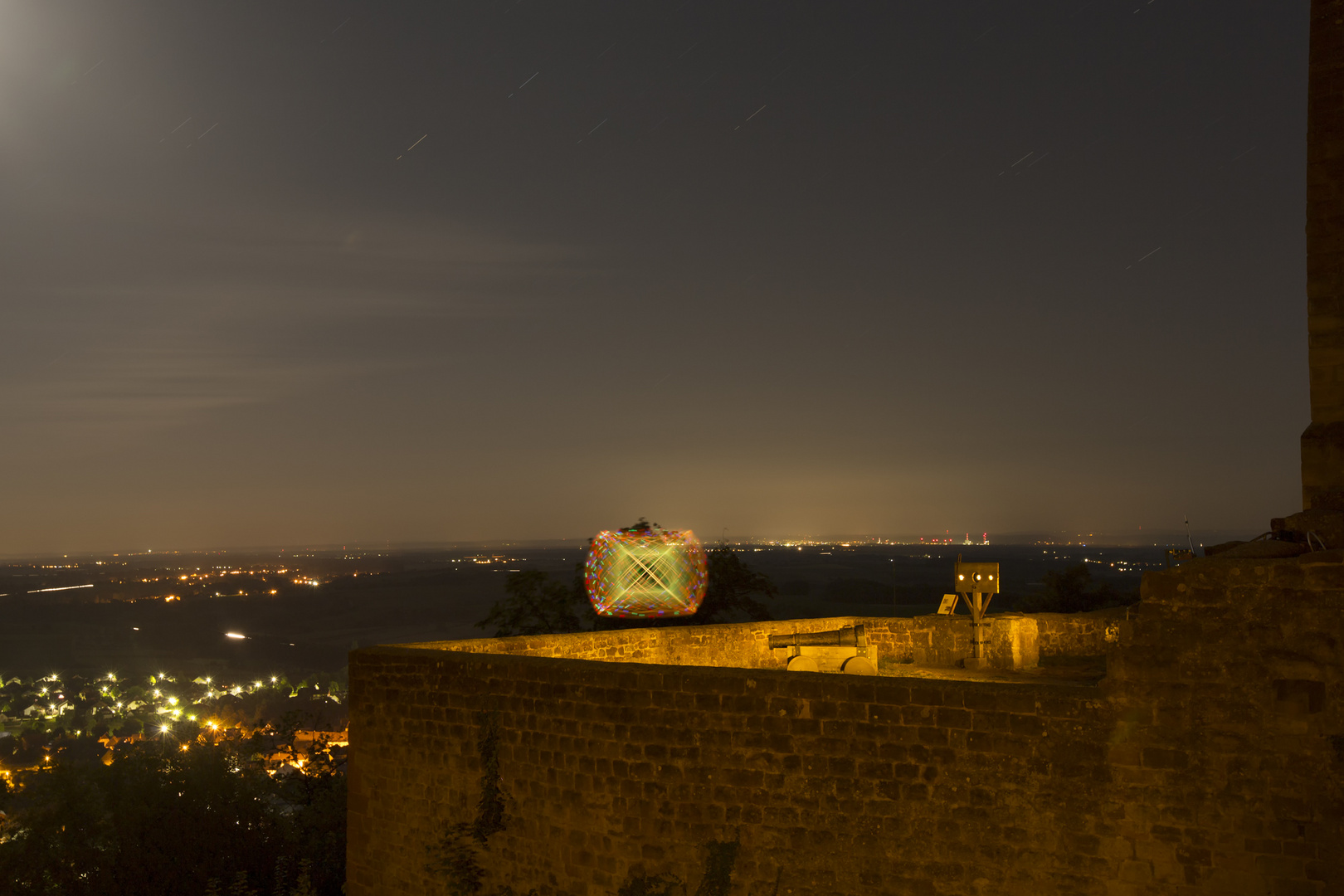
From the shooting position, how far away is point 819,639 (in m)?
13.6

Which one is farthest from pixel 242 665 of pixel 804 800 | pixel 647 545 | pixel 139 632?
pixel 804 800

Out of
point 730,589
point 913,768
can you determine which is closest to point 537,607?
point 730,589

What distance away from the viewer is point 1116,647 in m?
5.26

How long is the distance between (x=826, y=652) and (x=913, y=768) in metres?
7.62

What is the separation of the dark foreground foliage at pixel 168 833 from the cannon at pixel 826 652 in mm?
6993

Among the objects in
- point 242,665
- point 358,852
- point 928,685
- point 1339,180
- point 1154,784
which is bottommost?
point 242,665

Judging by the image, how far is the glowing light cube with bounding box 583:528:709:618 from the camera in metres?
20.9

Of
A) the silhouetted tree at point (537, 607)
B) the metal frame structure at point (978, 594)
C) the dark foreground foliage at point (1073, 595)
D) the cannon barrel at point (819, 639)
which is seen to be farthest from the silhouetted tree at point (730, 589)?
the dark foreground foliage at point (1073, 595)

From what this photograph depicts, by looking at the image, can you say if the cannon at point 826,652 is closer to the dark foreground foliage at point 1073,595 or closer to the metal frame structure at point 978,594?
the metal frame structure at point 978,594

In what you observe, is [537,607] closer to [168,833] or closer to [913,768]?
[168,833]

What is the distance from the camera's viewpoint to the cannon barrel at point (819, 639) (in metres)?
13.3

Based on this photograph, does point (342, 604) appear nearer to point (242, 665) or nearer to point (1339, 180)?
point (242, 665)

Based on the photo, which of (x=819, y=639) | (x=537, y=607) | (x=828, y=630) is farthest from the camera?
(x=537, y=607)

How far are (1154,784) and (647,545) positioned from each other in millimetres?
17269
